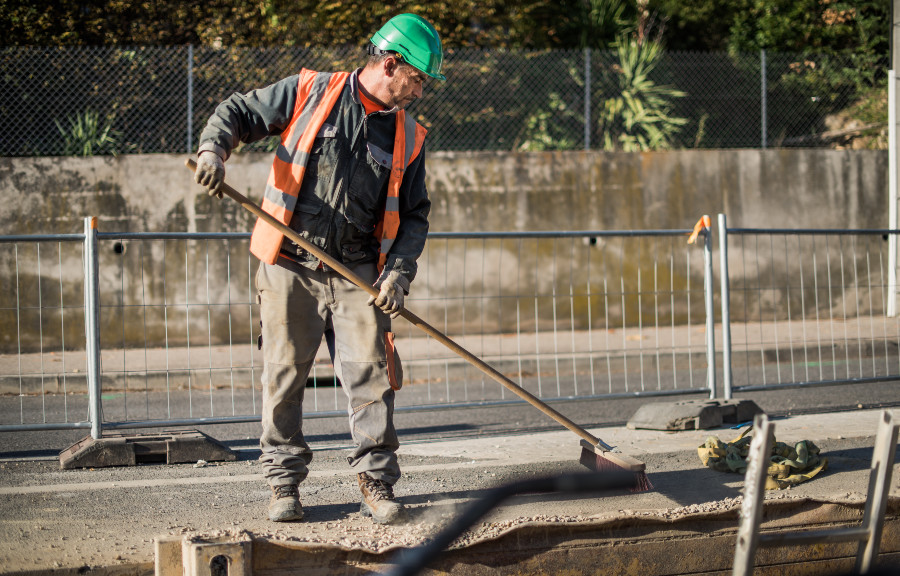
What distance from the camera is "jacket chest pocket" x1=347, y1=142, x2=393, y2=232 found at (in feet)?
11.6

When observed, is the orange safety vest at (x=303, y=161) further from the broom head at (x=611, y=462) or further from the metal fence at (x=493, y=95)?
the metal fence at (x=493, y=95)

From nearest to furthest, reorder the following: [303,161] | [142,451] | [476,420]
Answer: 1. [303,161]
2. [142,451]
3. [476,420]

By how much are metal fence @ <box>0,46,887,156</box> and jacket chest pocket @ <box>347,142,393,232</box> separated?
711cm

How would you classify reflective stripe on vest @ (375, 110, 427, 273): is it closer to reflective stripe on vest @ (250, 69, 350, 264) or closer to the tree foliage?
reflective stripe on vest @ (250, 69, 350, 264)

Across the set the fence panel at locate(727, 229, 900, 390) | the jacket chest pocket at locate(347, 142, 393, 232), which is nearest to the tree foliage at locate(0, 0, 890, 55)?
the fence panel at locate(727, 229, 900, 390)

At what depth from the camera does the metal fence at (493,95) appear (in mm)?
9977

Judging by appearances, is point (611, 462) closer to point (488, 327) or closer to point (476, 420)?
point (476, 420)

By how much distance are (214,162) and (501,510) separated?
6.03 ft

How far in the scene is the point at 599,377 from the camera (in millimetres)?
8195

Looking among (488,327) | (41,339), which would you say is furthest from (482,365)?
(488,327)

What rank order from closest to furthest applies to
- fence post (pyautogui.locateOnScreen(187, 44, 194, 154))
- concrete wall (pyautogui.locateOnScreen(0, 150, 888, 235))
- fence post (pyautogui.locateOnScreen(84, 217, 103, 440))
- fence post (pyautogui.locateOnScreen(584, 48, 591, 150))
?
fence post (pyautogui.locateOnScreen(84, 217, 103, 440))
concrete wall (pyautogui.locateOnScreen(0, 150, 888, 235))
fence post (pyautogui.locateOnScreen(187, 44, 194, 154))
fence post (pyautogui.locateOnScreen(584, 48, 591, 150))

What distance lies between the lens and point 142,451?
4672 mm

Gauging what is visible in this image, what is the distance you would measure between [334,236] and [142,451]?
1956 millimetres

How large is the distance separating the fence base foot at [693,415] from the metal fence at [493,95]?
6069 millimetres
